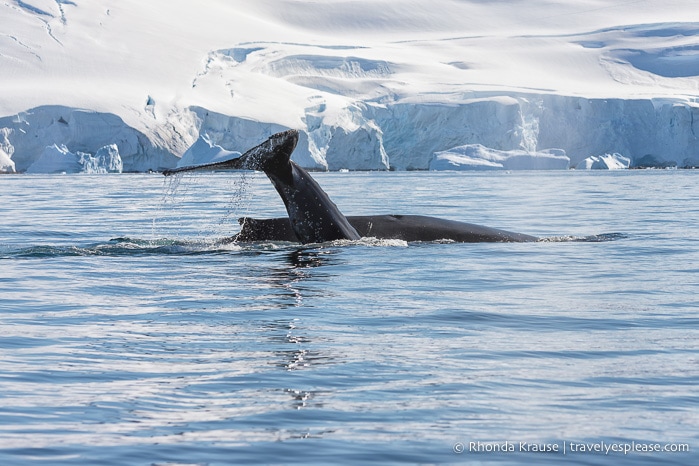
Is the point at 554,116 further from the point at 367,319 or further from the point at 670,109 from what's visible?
the point at 367,319

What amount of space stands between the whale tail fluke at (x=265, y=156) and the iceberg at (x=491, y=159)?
52.1 metres

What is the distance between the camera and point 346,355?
206 inches

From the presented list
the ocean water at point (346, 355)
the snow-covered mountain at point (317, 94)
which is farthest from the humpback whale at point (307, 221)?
the snow-covered mountain at point (317, 94)

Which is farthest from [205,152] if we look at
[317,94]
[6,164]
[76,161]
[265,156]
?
[265,156]

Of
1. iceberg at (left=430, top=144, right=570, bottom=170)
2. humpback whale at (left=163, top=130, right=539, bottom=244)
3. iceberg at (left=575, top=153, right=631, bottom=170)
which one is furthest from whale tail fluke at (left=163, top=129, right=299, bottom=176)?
iceberg at (left=575, top=153, right=631, bottom=170)

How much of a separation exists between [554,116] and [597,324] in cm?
6422

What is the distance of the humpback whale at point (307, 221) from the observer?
8.95m

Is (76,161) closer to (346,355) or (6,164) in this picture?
(6,164)

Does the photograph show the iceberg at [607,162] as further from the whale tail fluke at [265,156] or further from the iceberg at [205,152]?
the whale tail fluke at [265,156]

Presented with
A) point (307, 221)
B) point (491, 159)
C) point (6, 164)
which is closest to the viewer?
point (307, 221)

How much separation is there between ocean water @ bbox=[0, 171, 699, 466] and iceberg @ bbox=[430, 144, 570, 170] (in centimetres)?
5019

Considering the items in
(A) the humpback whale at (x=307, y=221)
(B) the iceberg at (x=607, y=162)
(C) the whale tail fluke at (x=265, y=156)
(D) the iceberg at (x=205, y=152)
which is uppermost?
(C) the whale tail fluke at (x=265, y=156)

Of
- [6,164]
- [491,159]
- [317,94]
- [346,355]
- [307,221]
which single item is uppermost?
[346,355]

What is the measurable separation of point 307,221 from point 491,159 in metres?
52.5
